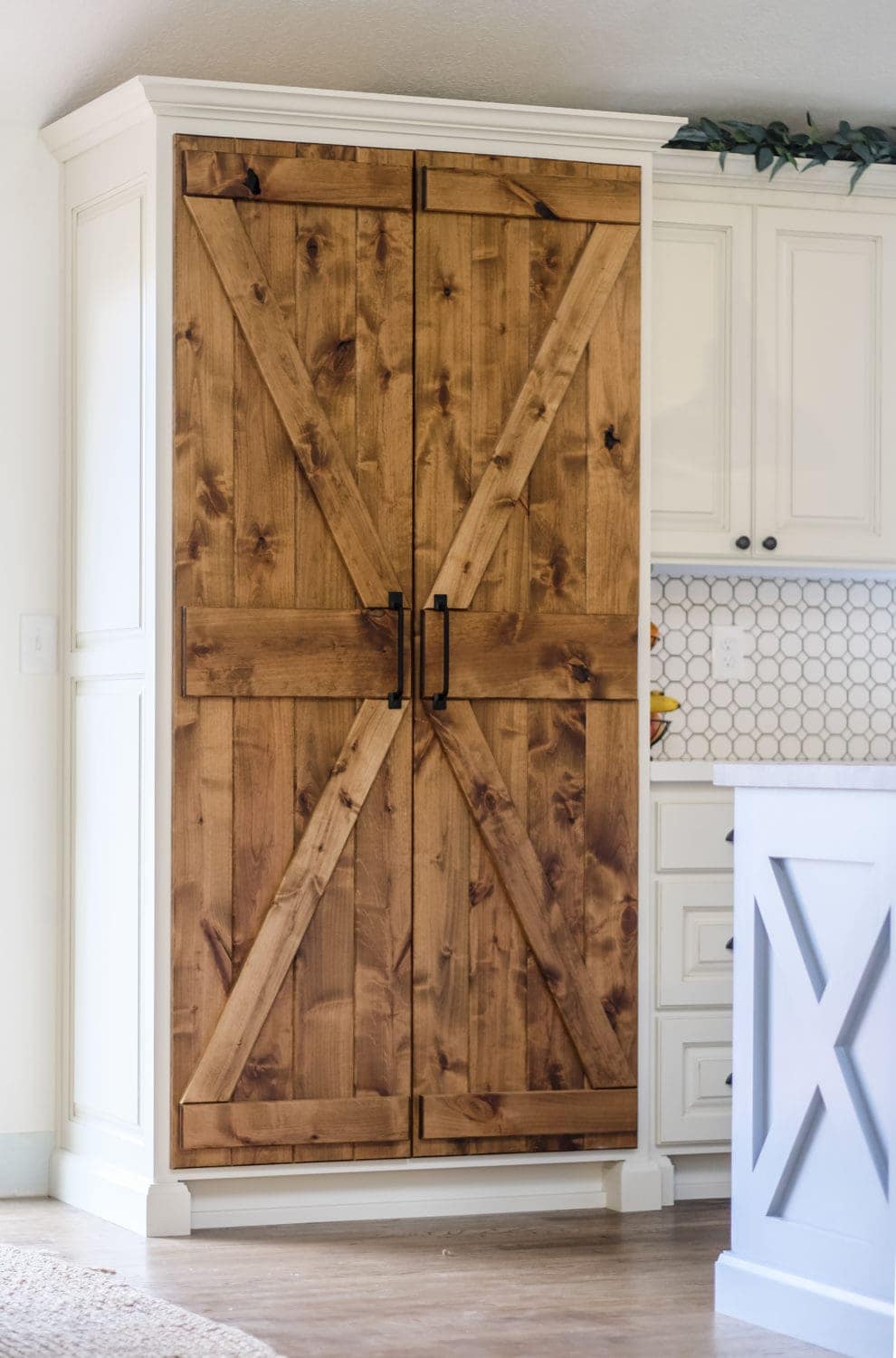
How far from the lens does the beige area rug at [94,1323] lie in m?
2.67

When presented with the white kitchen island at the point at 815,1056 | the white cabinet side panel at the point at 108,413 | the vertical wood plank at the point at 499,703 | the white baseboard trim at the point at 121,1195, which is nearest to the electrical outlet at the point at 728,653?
the vertical wood plank at the point at 499,703

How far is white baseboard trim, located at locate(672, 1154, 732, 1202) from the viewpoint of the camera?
12.4ft

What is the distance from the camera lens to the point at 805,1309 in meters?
2.75

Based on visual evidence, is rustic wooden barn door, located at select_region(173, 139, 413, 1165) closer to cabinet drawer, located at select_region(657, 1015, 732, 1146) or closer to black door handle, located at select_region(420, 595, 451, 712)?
black door handle, located at select_region(420, 595, 451, 712)

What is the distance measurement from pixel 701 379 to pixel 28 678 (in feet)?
5.49

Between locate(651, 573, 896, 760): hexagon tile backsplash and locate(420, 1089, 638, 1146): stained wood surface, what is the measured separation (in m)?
0.88

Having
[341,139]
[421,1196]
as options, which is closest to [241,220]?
[341,139]

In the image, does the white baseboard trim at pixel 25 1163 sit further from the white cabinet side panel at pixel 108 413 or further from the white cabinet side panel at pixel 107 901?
the white cabinet side panel at pixel 108 413

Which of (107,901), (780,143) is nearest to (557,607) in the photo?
(107,901)

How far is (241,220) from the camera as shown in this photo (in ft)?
11.5

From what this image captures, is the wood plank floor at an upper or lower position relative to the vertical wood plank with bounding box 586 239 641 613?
lower

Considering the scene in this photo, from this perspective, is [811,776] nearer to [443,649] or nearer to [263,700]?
[443,649]

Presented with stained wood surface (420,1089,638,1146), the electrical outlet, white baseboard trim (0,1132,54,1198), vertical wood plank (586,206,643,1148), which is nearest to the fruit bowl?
the electrical outlet

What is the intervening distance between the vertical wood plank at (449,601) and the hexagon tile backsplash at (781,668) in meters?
0.74
